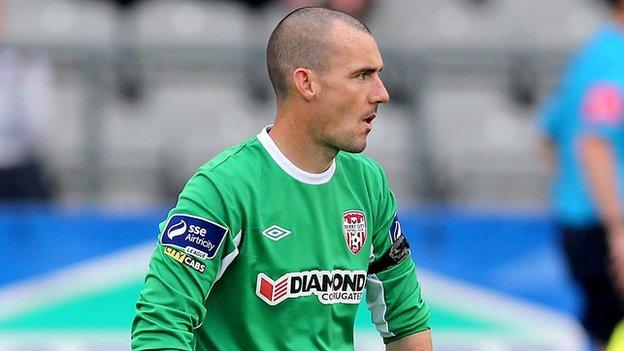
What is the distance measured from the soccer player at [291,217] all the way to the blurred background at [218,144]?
4064mm

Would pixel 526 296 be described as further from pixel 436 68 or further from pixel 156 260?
pixel 156 260

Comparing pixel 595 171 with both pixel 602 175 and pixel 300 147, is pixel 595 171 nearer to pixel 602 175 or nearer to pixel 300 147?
pixel 602 175

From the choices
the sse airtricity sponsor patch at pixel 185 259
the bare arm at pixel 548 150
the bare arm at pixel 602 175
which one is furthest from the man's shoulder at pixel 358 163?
the bare arm at pixel 548 150

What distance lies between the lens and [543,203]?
8.97 meters

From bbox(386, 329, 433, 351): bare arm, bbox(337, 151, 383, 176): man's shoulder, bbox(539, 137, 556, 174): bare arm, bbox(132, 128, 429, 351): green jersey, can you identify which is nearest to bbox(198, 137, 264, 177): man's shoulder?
bbox(132, 128, 429, 351): green jersey

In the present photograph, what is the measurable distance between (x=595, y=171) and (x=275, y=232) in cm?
308

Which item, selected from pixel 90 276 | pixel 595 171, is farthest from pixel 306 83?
pixel 90 276

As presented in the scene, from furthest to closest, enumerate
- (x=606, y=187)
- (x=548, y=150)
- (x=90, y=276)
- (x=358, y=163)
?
1. (x=90, y=276)
2. (x=548, y=150)
3. (x=606, y=187)
4. (x=358, y=163)

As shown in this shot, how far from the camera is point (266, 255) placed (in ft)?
12.7

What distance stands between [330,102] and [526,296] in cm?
456

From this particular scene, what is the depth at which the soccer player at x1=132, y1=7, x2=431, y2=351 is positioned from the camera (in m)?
3.74

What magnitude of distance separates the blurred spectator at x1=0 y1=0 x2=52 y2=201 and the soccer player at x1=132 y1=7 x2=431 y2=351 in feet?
13.8

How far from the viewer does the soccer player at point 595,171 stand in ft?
21.9

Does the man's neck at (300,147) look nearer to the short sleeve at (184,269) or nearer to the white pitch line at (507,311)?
the short sleeve at (184,269)
